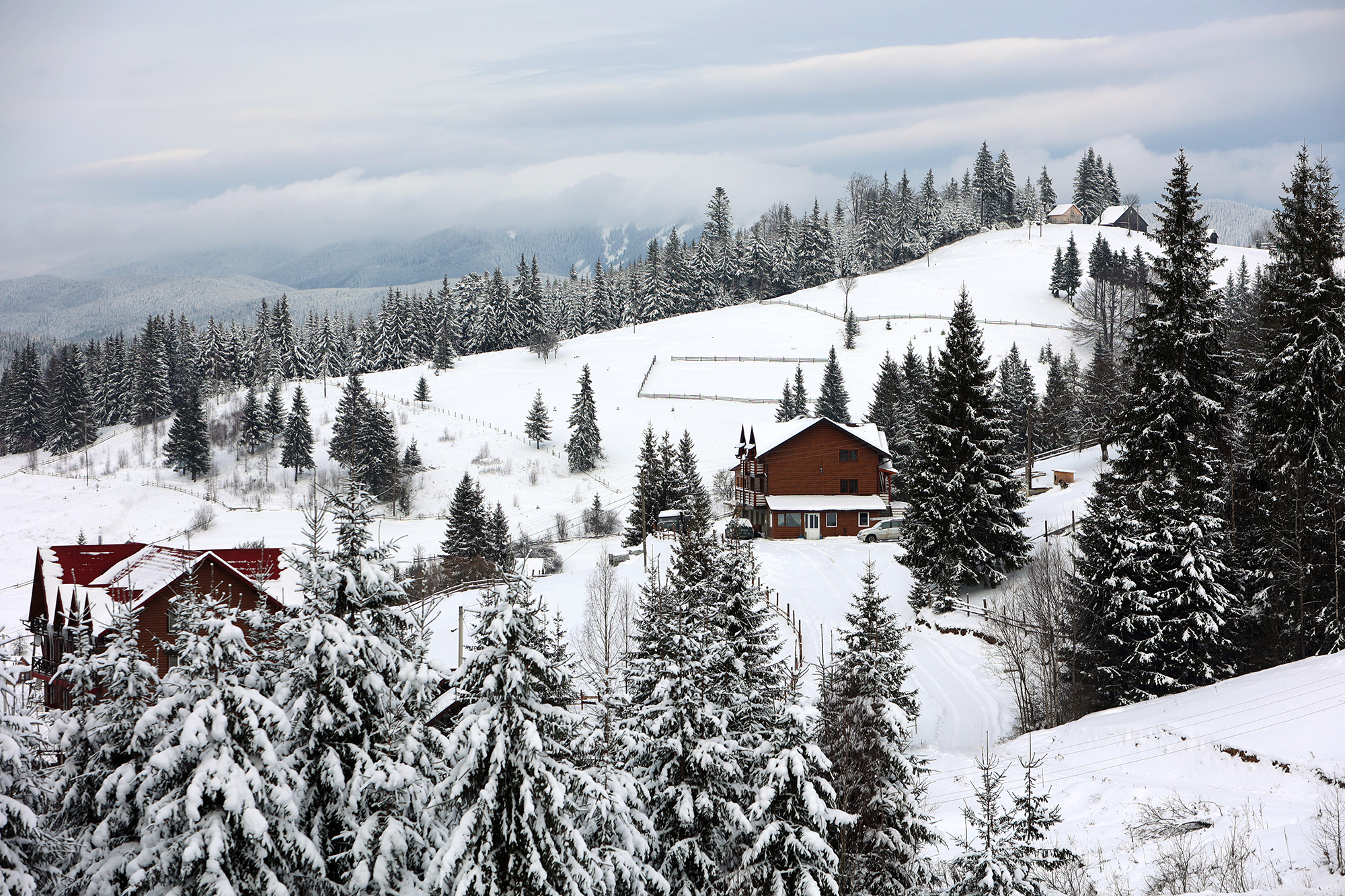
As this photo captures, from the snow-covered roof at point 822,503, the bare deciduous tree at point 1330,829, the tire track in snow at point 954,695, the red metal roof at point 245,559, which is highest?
the bare deciduous tree at point 1330,829

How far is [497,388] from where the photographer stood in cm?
10619

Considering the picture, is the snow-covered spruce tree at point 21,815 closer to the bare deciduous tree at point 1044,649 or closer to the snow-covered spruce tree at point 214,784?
the snow-covered spruce tree at point 214,784

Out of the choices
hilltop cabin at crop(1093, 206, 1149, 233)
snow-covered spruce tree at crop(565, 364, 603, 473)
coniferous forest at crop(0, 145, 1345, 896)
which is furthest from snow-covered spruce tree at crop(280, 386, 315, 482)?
hilltop cabin at crop(1093, 206, 1149, 233)

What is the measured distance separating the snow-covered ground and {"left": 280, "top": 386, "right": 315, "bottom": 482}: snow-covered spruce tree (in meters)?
1.89

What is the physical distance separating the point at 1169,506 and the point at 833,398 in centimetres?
6131

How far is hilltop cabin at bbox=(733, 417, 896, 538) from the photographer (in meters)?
58.0

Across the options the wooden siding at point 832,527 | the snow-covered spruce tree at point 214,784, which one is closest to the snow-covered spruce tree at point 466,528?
the wooden siding at point 832,527

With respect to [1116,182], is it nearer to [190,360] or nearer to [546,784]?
[190,360]

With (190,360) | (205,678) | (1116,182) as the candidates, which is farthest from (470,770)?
(1116,182)

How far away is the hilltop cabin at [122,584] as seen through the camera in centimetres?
2944

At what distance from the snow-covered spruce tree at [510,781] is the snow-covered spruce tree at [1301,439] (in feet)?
→ 79.0

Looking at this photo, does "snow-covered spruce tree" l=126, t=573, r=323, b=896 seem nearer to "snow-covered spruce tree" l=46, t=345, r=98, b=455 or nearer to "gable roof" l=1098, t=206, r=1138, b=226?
"snow-covered spruce tree" l=46, t=345, r=98, b=455

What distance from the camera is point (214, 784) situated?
11.5 metres

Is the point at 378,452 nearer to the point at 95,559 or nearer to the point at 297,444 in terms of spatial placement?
the point at 297,444
